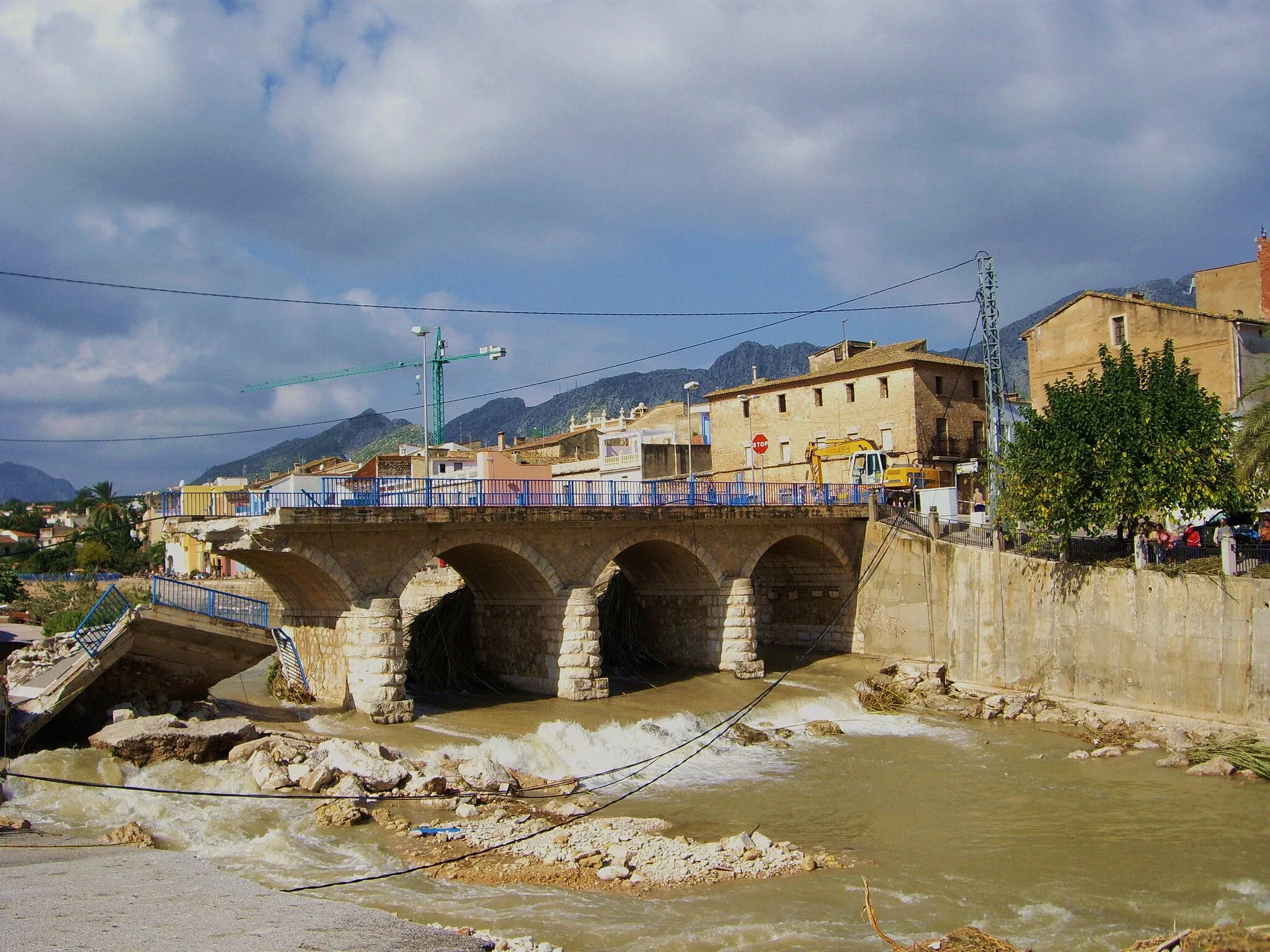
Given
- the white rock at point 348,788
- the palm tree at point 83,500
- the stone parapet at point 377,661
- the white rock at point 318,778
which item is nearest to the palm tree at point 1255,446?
the stone parapet at point 377,661

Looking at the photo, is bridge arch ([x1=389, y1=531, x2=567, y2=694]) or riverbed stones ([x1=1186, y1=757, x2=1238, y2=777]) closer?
riverbed stones ([x1=1186, y1=757, x2=1238, y2=777])

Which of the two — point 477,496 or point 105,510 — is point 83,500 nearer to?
point 105,510

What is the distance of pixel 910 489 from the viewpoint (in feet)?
134

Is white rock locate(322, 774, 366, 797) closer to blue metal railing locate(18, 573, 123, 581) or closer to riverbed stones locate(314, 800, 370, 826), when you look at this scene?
riverbed stones locate(314, 800, 370, 826)

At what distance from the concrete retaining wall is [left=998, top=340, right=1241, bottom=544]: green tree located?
1854mm

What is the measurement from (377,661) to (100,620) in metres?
6.14

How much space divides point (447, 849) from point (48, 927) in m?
6.61

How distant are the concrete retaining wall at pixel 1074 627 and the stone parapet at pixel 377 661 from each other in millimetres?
17516

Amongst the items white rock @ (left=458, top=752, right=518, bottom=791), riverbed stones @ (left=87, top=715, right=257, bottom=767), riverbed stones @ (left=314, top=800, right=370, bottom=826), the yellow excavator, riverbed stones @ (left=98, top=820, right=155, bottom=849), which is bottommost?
white rock @ (left=458, top=752, right=518, bottom=791)

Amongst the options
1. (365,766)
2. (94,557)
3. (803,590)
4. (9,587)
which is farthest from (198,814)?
(94,557)

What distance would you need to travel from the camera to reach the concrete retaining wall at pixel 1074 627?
25.0m

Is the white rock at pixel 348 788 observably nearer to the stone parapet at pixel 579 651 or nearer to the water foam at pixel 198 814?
the water foam at pixel 198 814

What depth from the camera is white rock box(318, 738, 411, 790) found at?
18.9m

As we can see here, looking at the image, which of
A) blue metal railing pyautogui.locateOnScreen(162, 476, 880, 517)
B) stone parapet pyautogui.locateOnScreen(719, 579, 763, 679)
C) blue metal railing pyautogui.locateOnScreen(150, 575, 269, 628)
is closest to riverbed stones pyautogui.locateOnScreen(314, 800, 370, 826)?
blue metal railing pyautogui.locateOnScreen(150, 575, 269, 628)
